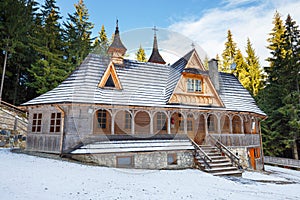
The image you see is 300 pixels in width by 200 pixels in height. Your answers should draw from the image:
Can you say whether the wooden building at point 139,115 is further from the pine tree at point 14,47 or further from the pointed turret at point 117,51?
the pine tree at point 14,47

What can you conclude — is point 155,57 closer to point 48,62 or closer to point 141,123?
point 48,62

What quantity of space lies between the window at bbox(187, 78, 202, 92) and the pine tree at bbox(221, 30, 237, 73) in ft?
60.2

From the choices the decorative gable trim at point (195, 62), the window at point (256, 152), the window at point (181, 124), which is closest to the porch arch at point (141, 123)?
the window at point (181, 124)

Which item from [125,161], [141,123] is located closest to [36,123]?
[125,161]

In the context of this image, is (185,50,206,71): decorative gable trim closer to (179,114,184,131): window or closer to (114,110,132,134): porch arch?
(179,114,184,131): window

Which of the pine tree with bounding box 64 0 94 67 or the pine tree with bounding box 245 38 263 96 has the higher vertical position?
the pine tree with bounding box 64 0 94 67

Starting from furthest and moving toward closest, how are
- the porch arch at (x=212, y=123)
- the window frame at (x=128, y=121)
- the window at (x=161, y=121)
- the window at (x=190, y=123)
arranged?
1. the porch arch at (x=212, y=123)
2. the window at (x=190, y=123)
3. the window at (x=161, y=121)
4. the window frame at (x=128, y=121)

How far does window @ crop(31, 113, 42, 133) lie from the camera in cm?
1252

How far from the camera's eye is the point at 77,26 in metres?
26.5

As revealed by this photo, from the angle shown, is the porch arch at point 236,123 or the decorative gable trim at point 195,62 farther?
the porch arch at point 236,123

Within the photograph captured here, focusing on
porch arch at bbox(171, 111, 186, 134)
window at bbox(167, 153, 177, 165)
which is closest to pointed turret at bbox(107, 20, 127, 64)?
porch arch at bbox(171, 111, 186, 134)

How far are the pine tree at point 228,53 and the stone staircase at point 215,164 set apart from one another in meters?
22.0

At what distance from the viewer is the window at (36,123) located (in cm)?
1252

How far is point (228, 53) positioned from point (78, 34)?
24.4 m
